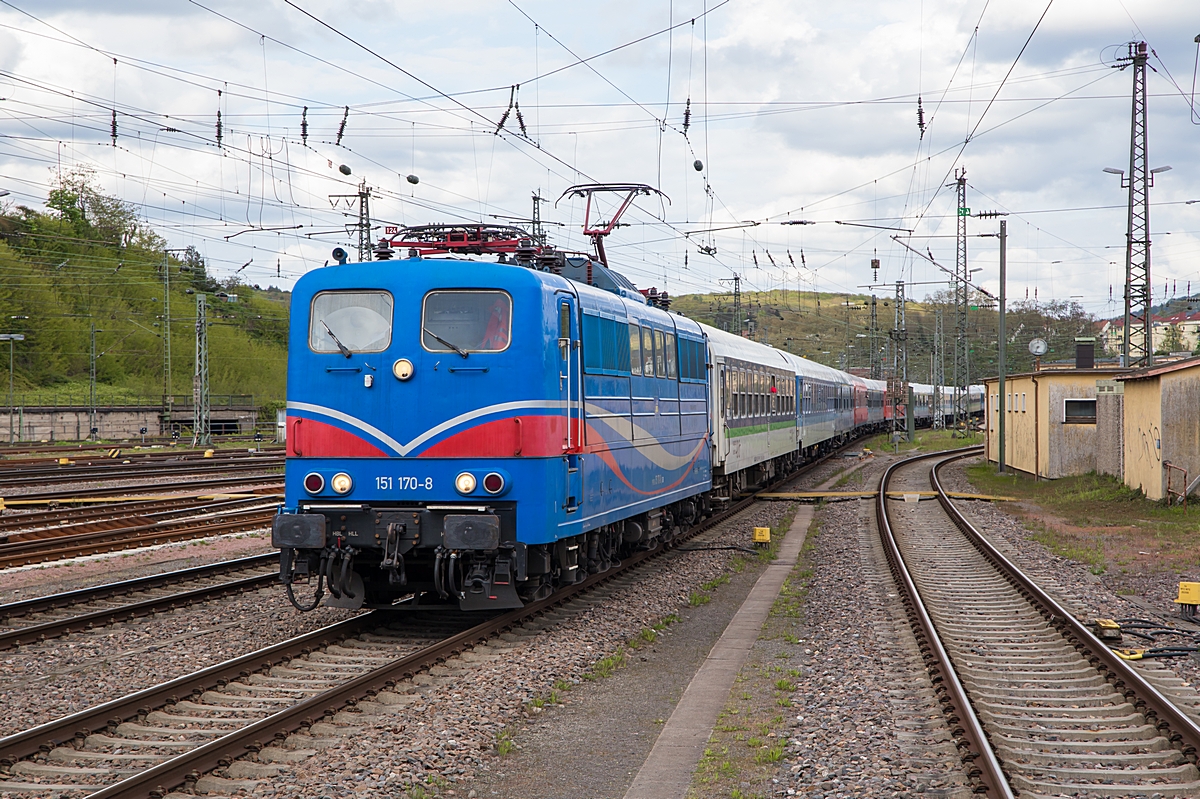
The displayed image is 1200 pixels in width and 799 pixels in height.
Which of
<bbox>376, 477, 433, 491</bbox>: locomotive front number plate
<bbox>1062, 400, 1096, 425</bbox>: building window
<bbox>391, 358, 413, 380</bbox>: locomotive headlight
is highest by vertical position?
<bbox>391, 358, 413, 380</bbox>: locomotive headlight

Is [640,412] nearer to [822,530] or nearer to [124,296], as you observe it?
[822,530]

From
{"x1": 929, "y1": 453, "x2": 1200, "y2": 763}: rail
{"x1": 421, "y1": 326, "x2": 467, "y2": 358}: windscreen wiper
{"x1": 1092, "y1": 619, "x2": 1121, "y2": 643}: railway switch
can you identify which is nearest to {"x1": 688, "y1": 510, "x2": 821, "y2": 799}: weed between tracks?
{"x1": 929, "y1": 453, "x2": 1200, "y2": 763}: rail

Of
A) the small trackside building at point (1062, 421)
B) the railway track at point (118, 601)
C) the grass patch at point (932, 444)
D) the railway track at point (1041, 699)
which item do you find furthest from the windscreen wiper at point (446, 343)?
the grass patch at point (932, 444)

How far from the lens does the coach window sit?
11008mm

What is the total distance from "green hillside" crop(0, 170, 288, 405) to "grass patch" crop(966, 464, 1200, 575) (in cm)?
4881

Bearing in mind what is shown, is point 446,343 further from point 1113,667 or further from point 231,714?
point 1113,667

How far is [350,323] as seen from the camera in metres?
11.1

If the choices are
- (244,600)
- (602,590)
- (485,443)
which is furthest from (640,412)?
(244,600)

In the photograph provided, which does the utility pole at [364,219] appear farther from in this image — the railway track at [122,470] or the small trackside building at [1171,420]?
the small trackside building at [1171,420]

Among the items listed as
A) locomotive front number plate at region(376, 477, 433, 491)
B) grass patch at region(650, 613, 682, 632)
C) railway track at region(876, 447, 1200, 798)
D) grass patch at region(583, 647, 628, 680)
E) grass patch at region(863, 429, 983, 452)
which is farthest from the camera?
grass patch at region(863, 429, 983, 452)

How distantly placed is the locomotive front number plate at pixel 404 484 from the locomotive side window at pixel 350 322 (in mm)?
1287

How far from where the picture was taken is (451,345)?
10.8 metres

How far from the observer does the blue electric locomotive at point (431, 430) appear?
10539mm

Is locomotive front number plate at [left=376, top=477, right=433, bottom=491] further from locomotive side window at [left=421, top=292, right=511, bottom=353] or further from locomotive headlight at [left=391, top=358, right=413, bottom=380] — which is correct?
locomotive side window at [left=421, top=292, right=511, bottom=353]
